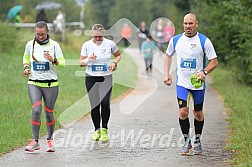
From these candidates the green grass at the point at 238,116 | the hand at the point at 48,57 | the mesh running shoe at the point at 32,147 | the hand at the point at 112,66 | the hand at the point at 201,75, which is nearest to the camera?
the green grass at the point at 238,116

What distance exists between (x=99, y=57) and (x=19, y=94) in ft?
24.9

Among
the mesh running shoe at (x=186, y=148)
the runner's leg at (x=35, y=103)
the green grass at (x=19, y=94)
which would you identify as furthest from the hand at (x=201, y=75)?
the green grass at (x=19, y=94)

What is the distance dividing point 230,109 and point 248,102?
1.55ft

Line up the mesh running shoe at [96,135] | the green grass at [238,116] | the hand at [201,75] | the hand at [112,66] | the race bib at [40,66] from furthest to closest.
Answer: the mesh running shoe at [96,135]
the hand at [112,66]
the race bib at [40,66]
the hand at [201,75]
the green grass at [238,116]

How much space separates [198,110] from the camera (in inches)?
440

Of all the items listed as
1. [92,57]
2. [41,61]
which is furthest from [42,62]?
[92,57]

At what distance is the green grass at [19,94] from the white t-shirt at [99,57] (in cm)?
162

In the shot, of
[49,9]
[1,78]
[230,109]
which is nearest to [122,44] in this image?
[49,9]

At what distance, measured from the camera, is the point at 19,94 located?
19.7 meters

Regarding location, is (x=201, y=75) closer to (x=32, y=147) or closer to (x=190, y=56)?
(x=190, y=56)

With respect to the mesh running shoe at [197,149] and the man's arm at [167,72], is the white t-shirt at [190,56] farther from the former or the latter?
the mesh running shoe at [197,149]

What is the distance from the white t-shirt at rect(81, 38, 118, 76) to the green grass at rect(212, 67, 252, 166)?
2474 millimetres

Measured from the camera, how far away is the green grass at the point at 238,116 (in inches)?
416

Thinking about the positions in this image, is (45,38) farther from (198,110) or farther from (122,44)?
(122,44)
